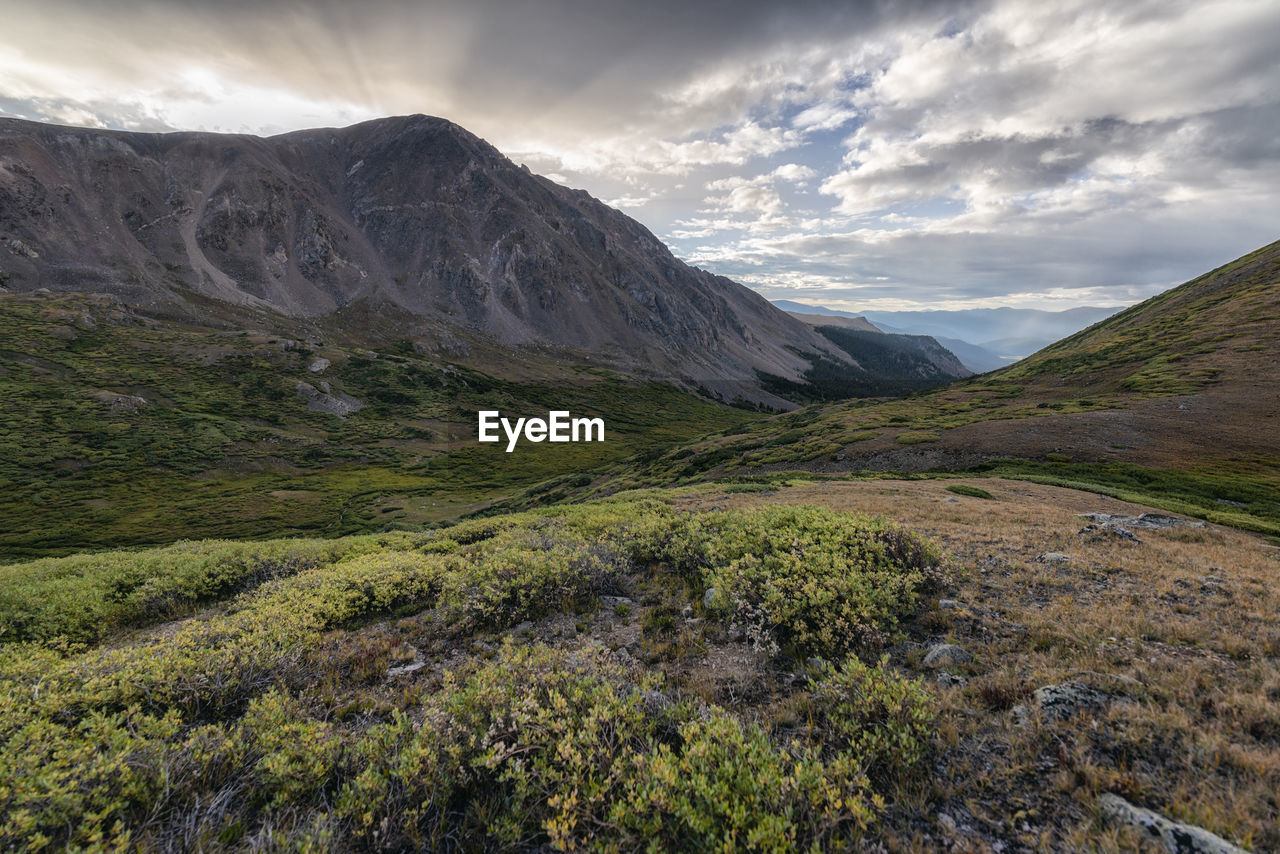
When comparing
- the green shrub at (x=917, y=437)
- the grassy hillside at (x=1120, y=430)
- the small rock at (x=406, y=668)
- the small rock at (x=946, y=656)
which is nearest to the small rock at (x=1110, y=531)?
the grassy hillside at (x=1120, y=430)

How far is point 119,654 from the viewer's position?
7.52 metres

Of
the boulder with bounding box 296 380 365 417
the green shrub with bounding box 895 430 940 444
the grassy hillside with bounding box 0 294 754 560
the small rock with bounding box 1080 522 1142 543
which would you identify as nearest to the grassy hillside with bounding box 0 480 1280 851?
the small rock with bounding box 1080 522 1142 543

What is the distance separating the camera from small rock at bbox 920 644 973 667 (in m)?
7.17

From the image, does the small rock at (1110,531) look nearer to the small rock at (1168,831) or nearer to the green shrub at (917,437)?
the small rock at (1168,831)

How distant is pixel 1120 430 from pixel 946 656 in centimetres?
4598

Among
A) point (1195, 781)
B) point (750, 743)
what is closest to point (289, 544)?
point (750, 743)

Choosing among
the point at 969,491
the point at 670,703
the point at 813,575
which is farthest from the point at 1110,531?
the point at 670,703

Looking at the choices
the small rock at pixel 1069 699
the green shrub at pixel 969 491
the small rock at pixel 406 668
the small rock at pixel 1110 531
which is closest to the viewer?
the small rock at pixel 1069 699

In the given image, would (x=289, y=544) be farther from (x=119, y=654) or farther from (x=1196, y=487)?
(x=1196, y=487)

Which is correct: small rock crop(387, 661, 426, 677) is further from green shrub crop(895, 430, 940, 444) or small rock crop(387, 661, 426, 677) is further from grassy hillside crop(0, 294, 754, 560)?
green shrub crop(895, 430, 940, 444)

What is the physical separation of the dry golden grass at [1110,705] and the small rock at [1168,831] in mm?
163

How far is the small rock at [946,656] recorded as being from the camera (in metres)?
7.17

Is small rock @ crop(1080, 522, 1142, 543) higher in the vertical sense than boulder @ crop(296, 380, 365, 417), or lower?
lower

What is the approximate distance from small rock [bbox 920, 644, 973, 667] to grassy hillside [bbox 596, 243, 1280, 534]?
20410mm
